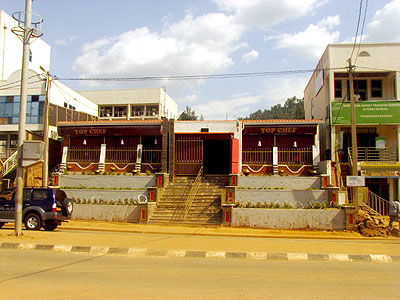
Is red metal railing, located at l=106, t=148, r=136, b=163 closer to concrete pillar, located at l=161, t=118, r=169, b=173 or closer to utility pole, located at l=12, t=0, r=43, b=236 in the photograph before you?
concrete pillar, located at l=161, t=118, r=169, b=173

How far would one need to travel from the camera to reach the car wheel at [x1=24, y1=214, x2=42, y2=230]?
13930 millimetres

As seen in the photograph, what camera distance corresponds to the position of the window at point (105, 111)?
42.4m

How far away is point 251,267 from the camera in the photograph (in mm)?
8266

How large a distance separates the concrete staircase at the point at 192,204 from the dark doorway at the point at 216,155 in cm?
229

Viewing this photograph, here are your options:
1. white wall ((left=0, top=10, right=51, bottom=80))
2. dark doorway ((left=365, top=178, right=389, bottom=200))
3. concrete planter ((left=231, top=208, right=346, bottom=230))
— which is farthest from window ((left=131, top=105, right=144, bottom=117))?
concrete planter ((left=231, top=208, right=346, bottom=230))

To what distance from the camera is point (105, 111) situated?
1693 inches

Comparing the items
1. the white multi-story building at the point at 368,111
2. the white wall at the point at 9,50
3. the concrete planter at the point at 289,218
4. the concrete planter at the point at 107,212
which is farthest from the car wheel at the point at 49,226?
the white wall at the point at 9,50

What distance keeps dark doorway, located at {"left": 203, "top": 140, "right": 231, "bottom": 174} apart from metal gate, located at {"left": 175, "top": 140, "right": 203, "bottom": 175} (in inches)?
69.8

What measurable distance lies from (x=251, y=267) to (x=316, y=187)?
41.9 ft

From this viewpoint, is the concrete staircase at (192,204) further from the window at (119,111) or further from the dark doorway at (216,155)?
the window at (119,111)

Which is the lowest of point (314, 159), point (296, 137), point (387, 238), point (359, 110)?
point (387, 238)

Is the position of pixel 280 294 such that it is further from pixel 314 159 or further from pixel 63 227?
pixel 314 159

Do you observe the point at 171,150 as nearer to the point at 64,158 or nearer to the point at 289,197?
the point at 289,197

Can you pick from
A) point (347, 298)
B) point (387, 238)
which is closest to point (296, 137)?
point (387, 238)
